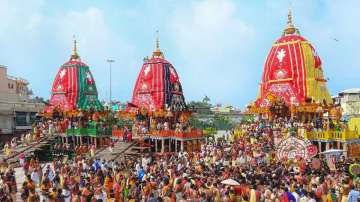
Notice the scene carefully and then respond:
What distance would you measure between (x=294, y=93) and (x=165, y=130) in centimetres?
939

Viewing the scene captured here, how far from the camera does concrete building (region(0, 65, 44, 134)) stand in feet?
139

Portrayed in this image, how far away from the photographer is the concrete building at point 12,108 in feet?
139

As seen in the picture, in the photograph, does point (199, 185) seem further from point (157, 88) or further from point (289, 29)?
point (157, 88)

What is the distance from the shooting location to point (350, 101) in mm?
49438

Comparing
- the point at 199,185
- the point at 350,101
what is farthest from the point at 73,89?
the point at 350,101

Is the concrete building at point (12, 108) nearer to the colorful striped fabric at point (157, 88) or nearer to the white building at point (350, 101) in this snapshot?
the colorful striped fabric at point (157, 88)

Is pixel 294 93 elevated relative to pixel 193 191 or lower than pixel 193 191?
elevated

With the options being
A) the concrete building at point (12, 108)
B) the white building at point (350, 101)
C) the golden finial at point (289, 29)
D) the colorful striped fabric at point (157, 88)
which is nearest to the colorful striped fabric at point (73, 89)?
the concrete building at point (12, 108)

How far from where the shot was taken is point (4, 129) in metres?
42.0

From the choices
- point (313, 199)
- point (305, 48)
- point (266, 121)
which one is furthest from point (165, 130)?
point (313, 199)

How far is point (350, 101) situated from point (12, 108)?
3698cm

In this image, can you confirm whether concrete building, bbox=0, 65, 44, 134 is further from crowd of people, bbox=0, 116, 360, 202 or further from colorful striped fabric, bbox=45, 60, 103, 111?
crowd of people, bbox=0, 116, 360, 202

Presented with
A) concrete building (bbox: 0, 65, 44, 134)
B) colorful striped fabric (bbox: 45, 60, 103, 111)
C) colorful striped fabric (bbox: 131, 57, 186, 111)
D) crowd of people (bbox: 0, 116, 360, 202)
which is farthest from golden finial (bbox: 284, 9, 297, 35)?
concrete building (bbox: 0, 65, 44, 134)

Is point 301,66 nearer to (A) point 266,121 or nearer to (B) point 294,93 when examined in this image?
(B) point 294,93
